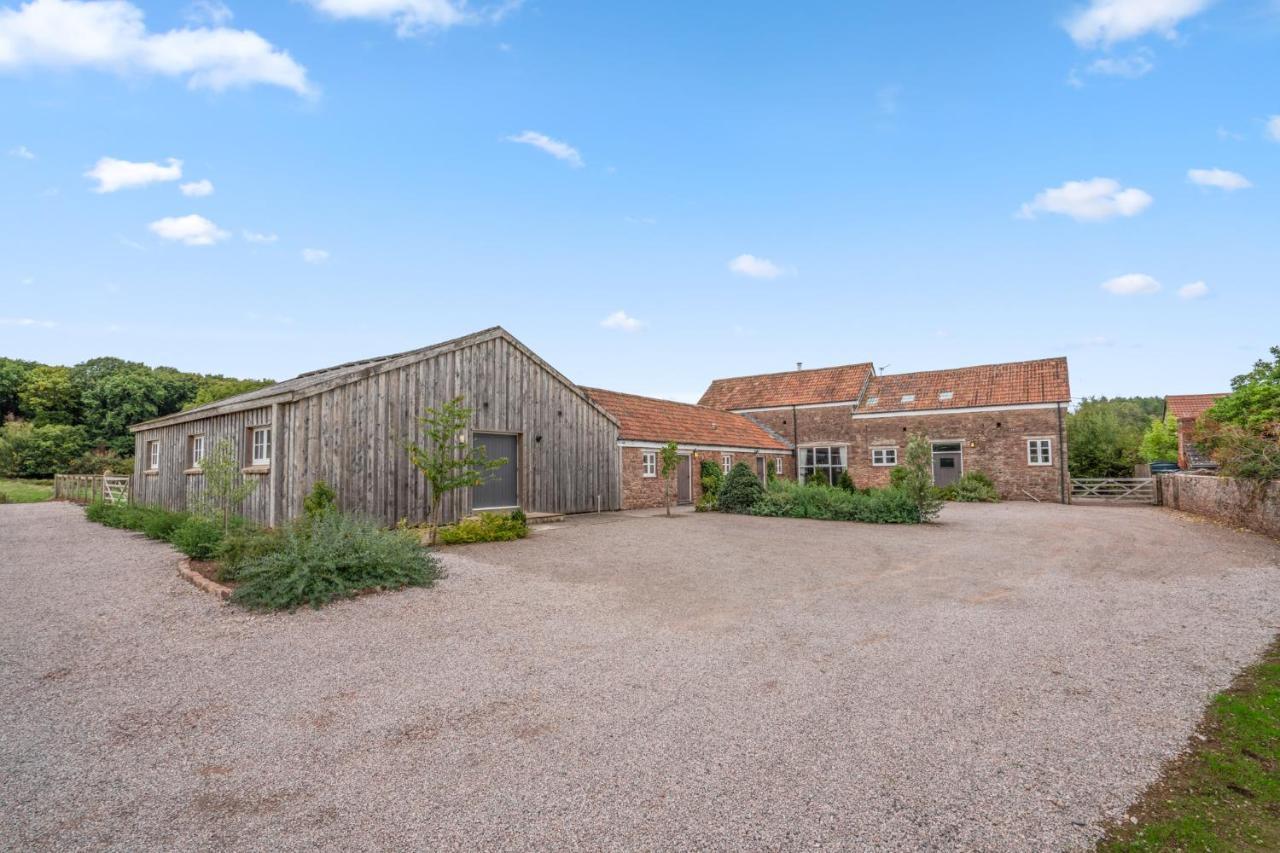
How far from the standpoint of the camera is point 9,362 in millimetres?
49094

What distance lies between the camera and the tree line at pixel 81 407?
121 ft

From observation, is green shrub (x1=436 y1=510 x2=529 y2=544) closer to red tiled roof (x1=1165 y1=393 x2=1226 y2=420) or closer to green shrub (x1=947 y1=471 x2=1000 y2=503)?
green shrub (x1=947 y1=471 x2=1000 y2=503)

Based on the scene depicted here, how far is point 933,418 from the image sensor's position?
29.5 metres

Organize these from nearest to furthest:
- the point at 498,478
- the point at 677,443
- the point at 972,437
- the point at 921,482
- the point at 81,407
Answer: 1. the point at 498,478
2. the point at 921,482
3. the point at 677,443
4. the point at 972,437
5. the point at 81,407

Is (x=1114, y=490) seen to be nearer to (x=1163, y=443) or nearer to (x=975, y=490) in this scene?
(x=975, y=490)

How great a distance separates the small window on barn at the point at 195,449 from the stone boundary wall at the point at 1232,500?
24954 millimetres

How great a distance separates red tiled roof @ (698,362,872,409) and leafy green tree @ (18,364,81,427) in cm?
4439

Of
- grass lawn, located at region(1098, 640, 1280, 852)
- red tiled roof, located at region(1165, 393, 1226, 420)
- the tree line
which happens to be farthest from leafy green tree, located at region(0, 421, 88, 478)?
red tiled roof, located at region(1165, 393, 1226, 420)

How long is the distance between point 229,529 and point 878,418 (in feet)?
91.8

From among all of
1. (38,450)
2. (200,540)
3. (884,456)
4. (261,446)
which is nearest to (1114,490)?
(884,456)

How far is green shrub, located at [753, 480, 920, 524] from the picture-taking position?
1723cm

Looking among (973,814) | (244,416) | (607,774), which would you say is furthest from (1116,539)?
(244,416)

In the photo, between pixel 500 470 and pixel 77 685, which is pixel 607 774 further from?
pixel 500 470

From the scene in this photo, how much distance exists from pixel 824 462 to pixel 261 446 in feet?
85.6
